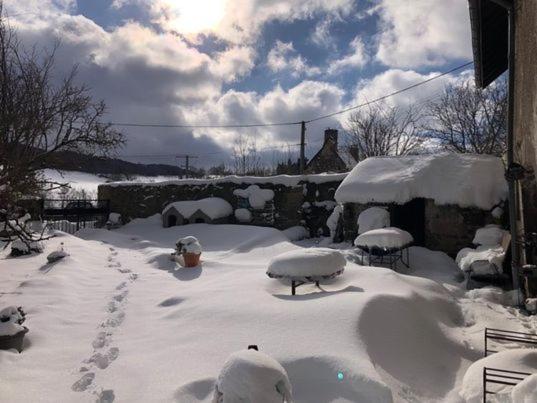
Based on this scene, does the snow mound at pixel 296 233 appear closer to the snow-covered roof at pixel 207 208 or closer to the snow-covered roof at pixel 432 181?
the snow-covered roof at pixel 207 208

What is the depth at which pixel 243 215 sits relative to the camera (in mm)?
17641

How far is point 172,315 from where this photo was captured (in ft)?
21.7

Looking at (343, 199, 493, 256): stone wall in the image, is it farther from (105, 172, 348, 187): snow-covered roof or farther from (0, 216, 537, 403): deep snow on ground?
(105, 172, 348, 187): snow-covered roof

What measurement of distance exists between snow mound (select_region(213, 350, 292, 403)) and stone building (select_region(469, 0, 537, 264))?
494 cm

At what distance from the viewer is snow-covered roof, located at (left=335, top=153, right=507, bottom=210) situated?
10153 millimetres

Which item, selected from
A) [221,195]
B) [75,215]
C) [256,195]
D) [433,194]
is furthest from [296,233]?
[75,215]

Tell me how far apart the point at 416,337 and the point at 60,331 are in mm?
5113

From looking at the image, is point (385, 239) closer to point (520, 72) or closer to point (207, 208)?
point (520, 72)

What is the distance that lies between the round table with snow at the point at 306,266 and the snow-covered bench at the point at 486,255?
3.35 metres

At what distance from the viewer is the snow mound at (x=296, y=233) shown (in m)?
16.0

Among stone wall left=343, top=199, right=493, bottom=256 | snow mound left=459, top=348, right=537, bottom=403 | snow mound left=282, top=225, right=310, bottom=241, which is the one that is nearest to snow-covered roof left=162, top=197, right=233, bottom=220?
snow mound left=282, top=225, right=310, bottom=241

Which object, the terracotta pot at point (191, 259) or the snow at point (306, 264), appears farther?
the terracotta pot at point (191, 259)

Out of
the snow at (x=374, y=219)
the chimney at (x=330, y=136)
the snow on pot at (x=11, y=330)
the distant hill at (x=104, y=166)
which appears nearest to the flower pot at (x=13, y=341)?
the snow on pot at (x=11, y=330)

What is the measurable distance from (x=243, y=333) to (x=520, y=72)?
5.71 metres
